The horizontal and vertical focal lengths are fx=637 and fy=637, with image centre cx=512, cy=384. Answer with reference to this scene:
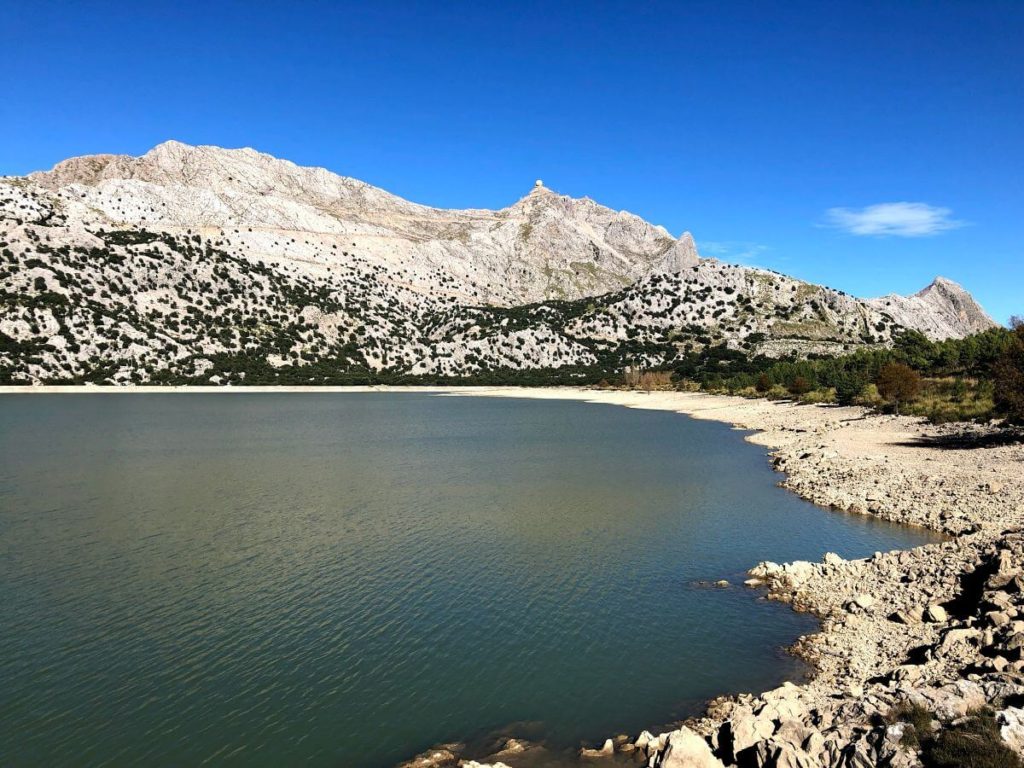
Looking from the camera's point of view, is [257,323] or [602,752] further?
[257,323]

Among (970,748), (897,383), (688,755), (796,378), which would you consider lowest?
(688,755)

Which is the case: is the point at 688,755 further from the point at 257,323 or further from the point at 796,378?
the point at 257,323

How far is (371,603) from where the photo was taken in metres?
20.0

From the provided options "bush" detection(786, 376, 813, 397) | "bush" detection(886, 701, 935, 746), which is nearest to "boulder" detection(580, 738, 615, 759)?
"bush" detection(886, 701, 935, 746)

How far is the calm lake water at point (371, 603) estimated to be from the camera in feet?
44.4

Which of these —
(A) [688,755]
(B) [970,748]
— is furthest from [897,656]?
(A) [688,755]

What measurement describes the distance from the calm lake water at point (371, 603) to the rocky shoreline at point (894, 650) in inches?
46.7

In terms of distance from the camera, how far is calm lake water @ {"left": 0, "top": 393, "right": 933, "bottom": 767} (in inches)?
533

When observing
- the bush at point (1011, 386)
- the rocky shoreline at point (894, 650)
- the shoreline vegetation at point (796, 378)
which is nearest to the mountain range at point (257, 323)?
the shoreline vegetation at point (796, 378)

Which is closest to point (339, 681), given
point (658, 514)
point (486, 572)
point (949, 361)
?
point (486, 572)

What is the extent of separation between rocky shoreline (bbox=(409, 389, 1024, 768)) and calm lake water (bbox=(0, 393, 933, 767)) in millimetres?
1185

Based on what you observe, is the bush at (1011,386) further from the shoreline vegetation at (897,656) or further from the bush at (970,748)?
the bush at (970,748)

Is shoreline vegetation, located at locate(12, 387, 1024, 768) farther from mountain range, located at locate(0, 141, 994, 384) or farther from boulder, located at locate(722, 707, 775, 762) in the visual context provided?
mountain range, located at locate(0, 141, 994, 384)

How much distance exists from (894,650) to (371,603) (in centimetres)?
1438
